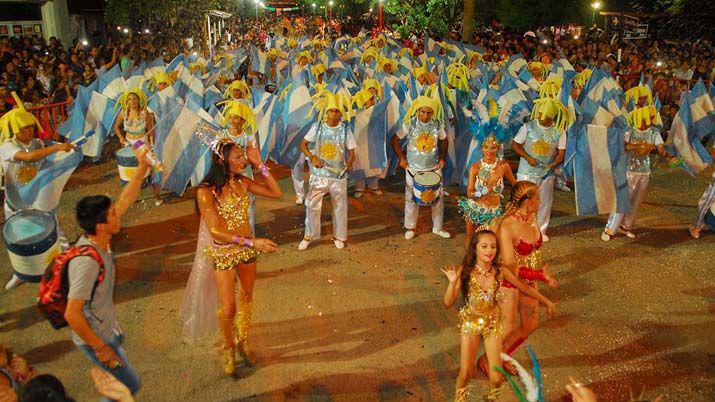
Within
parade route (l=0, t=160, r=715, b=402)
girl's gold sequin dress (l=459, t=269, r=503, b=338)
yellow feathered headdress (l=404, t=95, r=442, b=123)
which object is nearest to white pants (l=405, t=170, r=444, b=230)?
parade route (l=0, t=160, r=715, b=402)

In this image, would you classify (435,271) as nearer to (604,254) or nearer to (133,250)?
(604,254)

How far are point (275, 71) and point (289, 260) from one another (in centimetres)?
929

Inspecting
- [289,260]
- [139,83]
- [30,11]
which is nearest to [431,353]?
[289,260]

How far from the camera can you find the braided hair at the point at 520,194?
404 cm

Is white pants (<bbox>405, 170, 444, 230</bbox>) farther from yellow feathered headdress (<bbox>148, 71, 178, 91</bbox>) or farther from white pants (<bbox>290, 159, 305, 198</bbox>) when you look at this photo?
→ yellow feathered headdress (<bbox>148, 71, 178, 91</bbox>)

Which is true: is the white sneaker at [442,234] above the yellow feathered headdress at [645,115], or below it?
below

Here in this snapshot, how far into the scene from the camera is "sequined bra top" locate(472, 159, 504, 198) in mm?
5609

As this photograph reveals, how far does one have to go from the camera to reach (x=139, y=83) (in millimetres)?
9562

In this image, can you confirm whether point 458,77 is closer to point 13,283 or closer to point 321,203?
point 321,203

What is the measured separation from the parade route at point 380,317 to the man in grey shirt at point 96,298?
1078mm

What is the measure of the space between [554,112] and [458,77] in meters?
4.23

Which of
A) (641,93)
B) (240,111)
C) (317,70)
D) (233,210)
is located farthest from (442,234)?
(317,70)

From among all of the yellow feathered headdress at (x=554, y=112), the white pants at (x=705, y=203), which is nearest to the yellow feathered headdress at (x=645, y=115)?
the yellow feathered headdress at (x=554, y=112)

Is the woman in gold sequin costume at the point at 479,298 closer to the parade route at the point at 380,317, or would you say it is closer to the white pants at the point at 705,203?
the parade route at the point at 380,317
